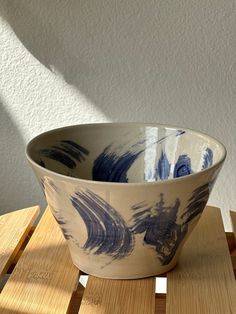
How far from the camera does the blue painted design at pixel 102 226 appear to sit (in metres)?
0.52

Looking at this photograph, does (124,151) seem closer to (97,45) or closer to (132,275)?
(132,275)

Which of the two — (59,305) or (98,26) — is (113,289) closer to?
(59,305)

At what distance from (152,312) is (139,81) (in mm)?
534

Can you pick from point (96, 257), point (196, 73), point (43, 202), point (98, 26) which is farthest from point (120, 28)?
point (96, 257)

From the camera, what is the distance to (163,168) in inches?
26.6

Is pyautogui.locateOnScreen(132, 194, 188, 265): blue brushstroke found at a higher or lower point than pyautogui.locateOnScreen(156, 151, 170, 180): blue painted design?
higher

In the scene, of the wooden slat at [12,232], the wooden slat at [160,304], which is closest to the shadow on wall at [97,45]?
the wooden slat at [12,232]

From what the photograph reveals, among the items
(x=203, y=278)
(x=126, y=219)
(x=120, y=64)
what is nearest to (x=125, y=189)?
(x=126, y=219)

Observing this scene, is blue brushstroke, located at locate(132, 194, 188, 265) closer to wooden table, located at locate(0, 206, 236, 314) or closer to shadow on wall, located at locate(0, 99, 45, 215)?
wooden table, located at locate(0, 206, 236, 314)

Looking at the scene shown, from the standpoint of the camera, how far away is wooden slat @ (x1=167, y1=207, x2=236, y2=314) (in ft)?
1.78

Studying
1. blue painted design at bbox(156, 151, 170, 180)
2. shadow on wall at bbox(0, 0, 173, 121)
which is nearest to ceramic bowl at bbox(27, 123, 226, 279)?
blue painted design at bbox(156, 151, 170, 180)

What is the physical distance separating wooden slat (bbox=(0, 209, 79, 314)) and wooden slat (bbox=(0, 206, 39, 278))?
0.02m

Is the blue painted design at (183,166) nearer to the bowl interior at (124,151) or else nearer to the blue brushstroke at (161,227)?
the bowl interior at (124,151)

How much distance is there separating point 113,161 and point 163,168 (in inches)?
2.2
